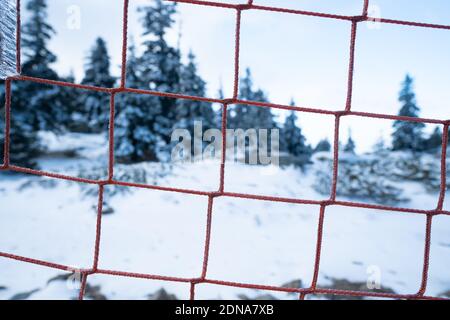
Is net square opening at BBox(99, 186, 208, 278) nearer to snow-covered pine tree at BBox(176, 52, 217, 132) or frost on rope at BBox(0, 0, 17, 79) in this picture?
frost on rope at BBox(0, 0, 17, 79)

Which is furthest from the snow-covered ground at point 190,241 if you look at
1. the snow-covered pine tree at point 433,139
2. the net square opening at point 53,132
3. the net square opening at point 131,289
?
Answer: the snow-covered pine tree at point 433,139

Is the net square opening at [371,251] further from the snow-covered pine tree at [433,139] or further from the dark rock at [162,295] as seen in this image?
the snow-covered pine tree at [433,139]

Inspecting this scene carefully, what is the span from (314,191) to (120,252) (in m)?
6.01

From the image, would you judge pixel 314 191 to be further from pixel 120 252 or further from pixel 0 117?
pixel 0 117

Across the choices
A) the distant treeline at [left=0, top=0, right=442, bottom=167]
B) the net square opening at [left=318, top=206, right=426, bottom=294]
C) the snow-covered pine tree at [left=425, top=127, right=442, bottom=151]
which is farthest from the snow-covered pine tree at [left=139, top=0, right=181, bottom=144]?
the snow-covered pine tree at [left=425, top=127, right=442, bottom=151]

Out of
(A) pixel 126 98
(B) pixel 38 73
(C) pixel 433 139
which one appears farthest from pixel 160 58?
(C) pixel 433 139

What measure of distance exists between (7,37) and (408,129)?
18.5m

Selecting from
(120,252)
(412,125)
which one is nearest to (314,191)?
(120,252)

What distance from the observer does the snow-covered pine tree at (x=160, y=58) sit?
36.7ft

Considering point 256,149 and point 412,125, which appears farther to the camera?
point 412,125

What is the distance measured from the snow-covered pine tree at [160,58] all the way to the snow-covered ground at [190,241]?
4.98 meters

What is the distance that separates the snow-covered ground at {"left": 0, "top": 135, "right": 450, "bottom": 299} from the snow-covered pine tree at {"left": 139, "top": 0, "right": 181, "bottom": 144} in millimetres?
4984

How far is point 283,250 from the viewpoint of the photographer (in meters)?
3.96
